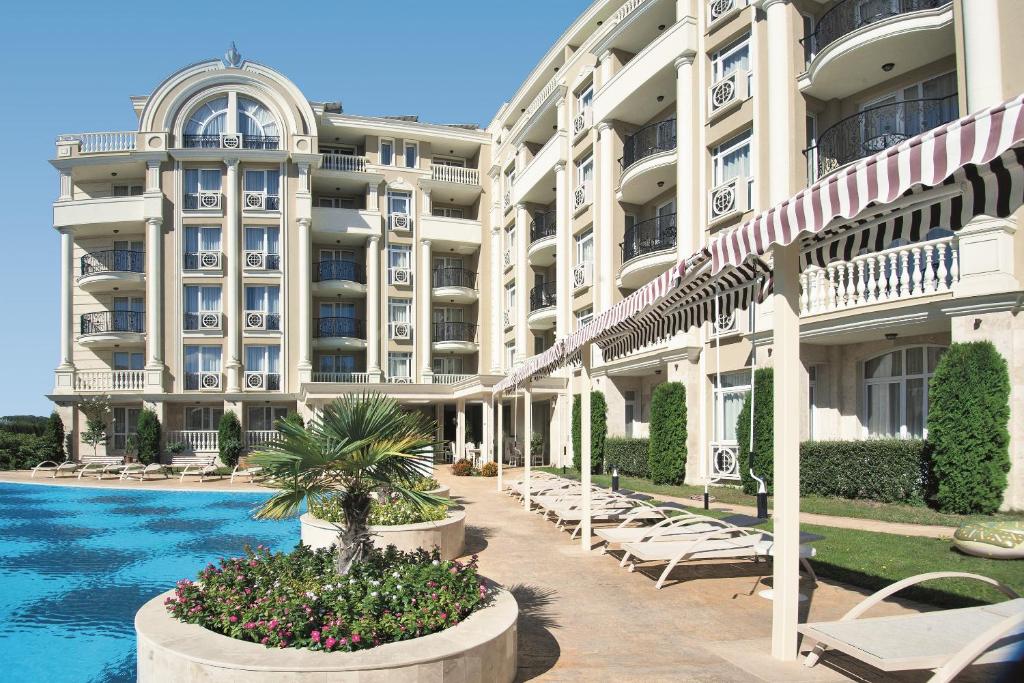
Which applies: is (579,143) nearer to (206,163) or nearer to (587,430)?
(206,163)

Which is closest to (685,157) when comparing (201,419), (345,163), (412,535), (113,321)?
(412,535)

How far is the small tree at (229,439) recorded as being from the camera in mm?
31828

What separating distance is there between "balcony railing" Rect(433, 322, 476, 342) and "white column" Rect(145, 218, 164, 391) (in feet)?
46.6

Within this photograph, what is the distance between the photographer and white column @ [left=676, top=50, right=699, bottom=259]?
22578 millimetres

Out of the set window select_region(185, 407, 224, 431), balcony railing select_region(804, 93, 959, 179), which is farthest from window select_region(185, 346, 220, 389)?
balcony railing select_region(804, 93, 959, 179)

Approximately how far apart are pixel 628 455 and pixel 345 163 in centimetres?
2400

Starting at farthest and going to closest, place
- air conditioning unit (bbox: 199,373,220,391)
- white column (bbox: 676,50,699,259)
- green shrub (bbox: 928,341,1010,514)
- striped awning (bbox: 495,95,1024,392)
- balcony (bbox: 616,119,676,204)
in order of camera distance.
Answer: air conditioning unit (bbox: 199,373,220,391), balcony (bbox: 616,119,676,204), white column (bbox: 676,50,699,259), green shrub (bbox: 928,341,1010,514), striped awning (bbox: 495,95,1024,392)

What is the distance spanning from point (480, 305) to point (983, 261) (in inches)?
1174

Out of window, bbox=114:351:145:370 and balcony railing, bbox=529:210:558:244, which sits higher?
balcony railing, bbox=529:210:558:244

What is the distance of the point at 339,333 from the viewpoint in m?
39.6

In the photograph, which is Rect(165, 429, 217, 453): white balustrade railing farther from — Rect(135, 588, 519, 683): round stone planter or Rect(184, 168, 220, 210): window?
Rect(135, 588, 519, 683): round stone planter

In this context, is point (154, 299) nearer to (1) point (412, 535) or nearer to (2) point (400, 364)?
(2) point (400, 364)

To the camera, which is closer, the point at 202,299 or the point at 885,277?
the point at 885,277

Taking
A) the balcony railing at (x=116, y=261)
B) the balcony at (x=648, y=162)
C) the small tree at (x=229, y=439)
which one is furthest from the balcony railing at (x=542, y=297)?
the balcony railing at (x=116, y=261)
